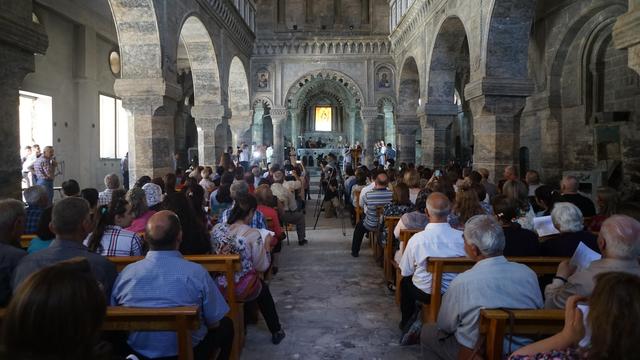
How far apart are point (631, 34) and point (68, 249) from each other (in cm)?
509

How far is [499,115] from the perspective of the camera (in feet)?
29.4

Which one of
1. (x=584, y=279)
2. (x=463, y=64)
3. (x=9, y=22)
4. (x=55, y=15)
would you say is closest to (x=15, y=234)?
(x=9, y=22)

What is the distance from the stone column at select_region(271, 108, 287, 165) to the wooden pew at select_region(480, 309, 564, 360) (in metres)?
18.2

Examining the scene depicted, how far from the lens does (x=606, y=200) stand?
4262 millimetres

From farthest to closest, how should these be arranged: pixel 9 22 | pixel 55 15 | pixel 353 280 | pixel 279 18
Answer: pixel 279 18 → pixel 55 15 → pixel 353 280 → pixel 9 22

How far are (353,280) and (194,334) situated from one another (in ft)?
10.8

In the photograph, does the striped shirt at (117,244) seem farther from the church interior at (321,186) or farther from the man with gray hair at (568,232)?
the man with gray hair at (568,232)

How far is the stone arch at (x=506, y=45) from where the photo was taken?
8828 mm

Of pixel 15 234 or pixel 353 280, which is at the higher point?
pixel 15 234

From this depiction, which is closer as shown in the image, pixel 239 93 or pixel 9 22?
pixel 9 22

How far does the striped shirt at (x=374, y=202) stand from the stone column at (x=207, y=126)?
28.3ft

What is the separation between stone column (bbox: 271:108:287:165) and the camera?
65.8ft

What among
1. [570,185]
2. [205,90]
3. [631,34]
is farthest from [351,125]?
[631,34]

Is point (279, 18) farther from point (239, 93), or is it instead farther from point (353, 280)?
point (353, 280)
